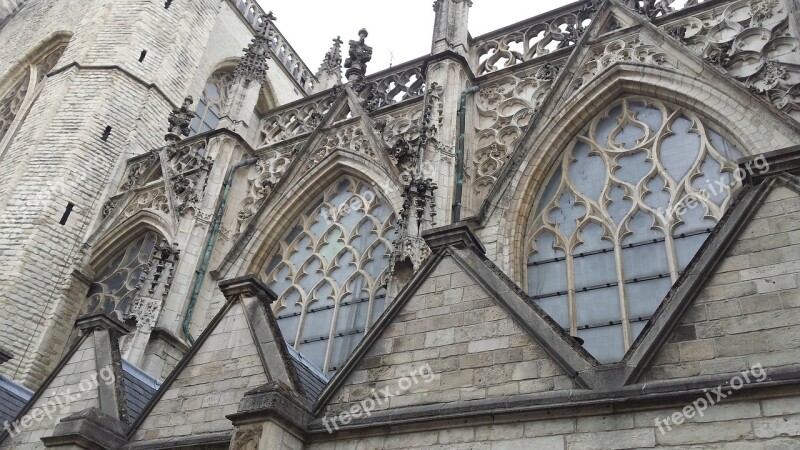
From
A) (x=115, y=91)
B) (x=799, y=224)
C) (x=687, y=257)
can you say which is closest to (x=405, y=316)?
(x=799, y=224)

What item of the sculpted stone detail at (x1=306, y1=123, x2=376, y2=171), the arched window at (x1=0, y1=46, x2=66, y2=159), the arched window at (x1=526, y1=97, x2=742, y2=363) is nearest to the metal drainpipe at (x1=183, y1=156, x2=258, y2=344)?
the sculpted stone detail at (x1=306, y1=123, x2=376, y2=171)

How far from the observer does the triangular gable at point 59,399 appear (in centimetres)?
648

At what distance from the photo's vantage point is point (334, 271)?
9906 mm

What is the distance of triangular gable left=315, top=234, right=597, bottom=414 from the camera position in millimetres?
4645

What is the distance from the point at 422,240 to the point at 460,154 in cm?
201

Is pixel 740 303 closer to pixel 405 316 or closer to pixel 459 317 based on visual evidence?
pixel 459 317

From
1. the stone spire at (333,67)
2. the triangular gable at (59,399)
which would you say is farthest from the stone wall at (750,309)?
the stone spire at (333,67)

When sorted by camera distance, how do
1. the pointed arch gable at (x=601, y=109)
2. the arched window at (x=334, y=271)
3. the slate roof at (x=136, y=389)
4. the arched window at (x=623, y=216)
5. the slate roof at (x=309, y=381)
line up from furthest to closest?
the arched window at (x=334, y=271)
the pointed arch gable at (x=601, y=109)
the arched window at (x=623, y=216)
the slate roof at (x=136, y=389)
the slate roof at (x=309, y=381)

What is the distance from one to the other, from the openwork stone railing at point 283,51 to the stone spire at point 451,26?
9268 millimetres

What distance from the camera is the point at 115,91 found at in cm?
1439

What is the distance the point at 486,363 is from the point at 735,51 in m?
5.72

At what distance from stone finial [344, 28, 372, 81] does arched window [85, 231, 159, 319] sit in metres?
4.29

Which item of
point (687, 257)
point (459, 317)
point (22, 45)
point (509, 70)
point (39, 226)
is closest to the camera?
point (459, 317)

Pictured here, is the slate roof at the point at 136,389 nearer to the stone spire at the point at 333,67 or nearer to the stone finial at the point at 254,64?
the stone finial at the point at 254,64
